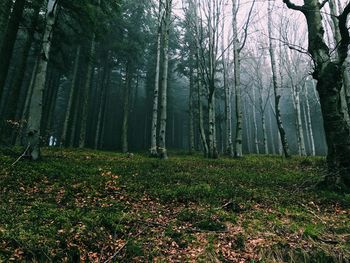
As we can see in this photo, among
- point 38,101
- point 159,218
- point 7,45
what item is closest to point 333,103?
point 159,218

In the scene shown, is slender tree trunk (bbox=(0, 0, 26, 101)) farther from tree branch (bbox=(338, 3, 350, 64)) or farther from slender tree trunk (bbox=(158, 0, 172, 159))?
tree branch (bbox=(338, 3, 350, 64))

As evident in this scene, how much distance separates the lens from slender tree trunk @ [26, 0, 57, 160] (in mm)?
8070

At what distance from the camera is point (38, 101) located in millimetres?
8266

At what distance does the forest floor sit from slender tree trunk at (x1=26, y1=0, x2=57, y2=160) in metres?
0.75

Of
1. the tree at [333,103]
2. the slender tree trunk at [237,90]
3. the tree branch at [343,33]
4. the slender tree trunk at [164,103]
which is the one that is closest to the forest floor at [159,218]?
the tree at [333,103]

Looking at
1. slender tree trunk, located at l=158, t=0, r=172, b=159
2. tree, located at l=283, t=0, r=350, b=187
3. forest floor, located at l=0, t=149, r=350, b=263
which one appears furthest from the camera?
slender tree trunk, located at l=158, t=0, r=172, b=159

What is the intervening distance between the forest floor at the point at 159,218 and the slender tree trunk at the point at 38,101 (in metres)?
0.75

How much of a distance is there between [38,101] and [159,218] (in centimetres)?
575

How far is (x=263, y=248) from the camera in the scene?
4109mm

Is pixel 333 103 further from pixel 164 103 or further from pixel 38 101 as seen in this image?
pixel 164 103

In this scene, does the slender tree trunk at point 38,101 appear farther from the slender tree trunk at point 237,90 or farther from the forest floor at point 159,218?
the slender tree trunk at point 237,90

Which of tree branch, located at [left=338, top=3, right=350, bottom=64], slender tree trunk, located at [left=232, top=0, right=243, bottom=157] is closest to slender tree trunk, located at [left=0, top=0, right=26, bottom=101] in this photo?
tree branch, located at [left=338, top=3, right=350, bottom=64]

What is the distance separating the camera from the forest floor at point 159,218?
12.6ft

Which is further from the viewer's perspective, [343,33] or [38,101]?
[38,101]
